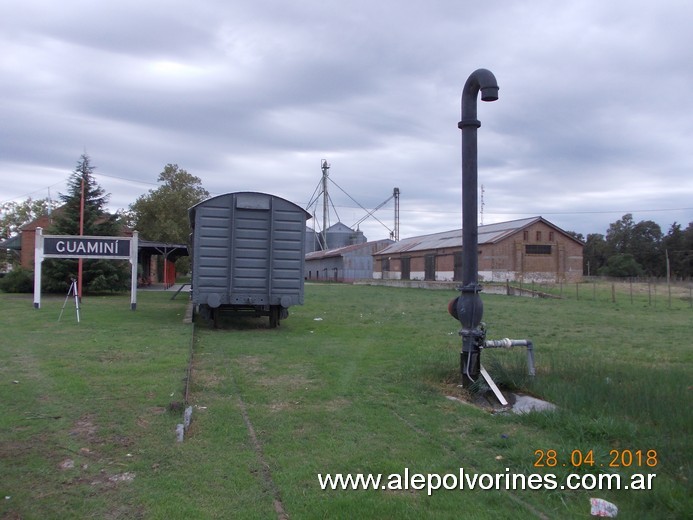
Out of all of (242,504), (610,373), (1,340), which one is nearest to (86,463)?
(242,504)

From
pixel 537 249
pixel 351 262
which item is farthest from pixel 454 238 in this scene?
pixel 351 262

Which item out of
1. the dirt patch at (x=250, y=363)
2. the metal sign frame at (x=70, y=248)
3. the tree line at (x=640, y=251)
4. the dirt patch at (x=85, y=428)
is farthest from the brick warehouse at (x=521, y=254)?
the dirt patch at (x=85, y=428)

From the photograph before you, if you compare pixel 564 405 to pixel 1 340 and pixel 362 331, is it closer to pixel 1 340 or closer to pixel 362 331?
pixel 362 331

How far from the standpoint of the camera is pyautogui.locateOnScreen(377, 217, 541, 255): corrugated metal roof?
177 feet

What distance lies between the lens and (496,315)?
2197cm

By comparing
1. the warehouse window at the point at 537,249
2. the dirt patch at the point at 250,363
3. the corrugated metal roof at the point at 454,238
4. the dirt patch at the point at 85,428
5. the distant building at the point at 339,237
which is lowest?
the dirt patch at the point at 85,428

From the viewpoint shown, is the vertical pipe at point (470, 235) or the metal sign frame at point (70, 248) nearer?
the vertical pipe at point (470, 235)

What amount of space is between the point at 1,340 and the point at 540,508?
38.4 feet

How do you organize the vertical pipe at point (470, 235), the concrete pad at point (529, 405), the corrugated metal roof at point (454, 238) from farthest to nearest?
the corrugated metal roof at point (454, 238) < the vertical pipe at point (470, 235) < the concrete pad at point (529, 405)

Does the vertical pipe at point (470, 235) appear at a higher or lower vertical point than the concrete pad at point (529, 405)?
higher

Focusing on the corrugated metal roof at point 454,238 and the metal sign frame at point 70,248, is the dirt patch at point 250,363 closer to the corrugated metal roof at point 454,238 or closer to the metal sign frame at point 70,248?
the metal sign frame at point 70,248

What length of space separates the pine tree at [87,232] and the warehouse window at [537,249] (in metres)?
35.3

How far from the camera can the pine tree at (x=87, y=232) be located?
29.1m

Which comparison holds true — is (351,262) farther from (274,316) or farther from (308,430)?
(308,430)
